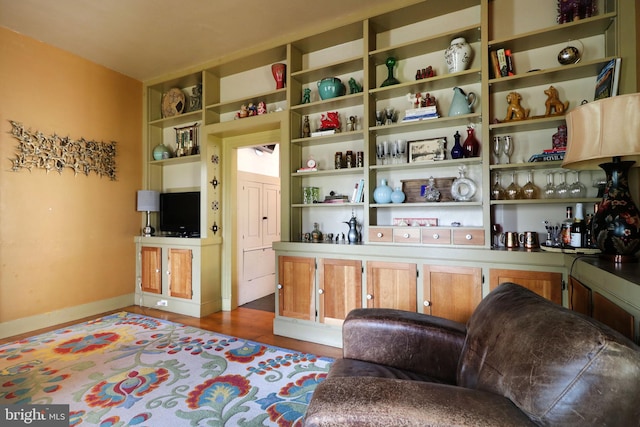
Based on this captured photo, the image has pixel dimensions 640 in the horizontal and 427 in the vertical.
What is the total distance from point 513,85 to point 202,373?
327 centimetres

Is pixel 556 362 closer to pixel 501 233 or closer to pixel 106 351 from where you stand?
pixel 501 233

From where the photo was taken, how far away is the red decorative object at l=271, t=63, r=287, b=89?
3.37 metres

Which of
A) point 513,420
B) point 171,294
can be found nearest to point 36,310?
point 171,294

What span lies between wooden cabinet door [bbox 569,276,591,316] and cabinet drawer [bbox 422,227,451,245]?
31.3 inches

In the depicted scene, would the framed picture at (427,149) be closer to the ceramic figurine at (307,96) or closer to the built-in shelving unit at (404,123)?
the built-in shelving unit at (404,123)

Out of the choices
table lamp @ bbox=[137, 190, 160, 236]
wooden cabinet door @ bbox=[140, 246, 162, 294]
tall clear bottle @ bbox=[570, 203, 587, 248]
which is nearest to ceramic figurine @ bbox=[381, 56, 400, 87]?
tall clear bottle @ bbox=[570, 203, 587, 248]

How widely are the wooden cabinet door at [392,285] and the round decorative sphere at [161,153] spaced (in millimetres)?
3163

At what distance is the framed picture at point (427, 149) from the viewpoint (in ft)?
9.07

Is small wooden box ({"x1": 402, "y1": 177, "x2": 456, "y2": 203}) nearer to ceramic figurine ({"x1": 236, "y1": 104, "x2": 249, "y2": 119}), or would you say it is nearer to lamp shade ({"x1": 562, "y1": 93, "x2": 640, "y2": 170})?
lamp shade ({"x1": 562, "y1": 93, "x2": 640, "y2": 170})

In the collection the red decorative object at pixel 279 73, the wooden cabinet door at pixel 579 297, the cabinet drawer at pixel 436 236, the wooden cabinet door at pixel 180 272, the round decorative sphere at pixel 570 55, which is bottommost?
the wooden cabinet door at pixel 180 272

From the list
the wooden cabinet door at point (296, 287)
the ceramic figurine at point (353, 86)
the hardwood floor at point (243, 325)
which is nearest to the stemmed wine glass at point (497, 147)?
the ceramic figurine at point (353, 86)

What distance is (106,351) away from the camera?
8.75 ft

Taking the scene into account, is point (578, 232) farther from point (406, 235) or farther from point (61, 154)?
point (61, 154)

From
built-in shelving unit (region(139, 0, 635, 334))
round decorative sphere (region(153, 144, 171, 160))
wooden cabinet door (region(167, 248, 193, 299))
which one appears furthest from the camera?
round decorative sphere (region(153, 144, 171, 160))
